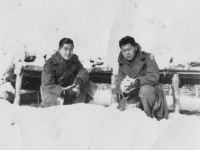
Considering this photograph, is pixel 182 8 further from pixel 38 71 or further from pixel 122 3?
pixel 38 71

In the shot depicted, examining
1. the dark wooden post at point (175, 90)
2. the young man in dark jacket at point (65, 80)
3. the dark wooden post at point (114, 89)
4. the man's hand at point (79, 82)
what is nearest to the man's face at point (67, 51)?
the young man in dark jacket at point (65, 80)

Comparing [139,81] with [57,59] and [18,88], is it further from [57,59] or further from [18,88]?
[18,88]

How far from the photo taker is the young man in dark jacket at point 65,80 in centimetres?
109

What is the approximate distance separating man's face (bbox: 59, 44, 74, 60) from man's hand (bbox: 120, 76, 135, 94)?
0.93ft

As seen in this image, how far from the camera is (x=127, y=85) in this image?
3.45ft

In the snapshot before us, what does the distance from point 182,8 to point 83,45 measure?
491mm

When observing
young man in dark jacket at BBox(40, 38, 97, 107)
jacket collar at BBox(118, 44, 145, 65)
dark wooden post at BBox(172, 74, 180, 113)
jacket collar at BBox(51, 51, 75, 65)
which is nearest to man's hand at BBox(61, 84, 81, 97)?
young man in dark jacket at BBox(40, 38, 97, 107)

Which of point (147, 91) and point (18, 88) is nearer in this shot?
point (147, 91)

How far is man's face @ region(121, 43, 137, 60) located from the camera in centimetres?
105

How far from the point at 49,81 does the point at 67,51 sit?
0.16 metres

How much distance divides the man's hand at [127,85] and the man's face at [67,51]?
284 millimetres

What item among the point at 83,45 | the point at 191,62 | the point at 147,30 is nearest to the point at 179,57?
the point at 191,62

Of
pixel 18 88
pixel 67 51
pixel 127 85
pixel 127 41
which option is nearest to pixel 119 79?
pixel 127 85

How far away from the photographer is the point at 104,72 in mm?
1107
